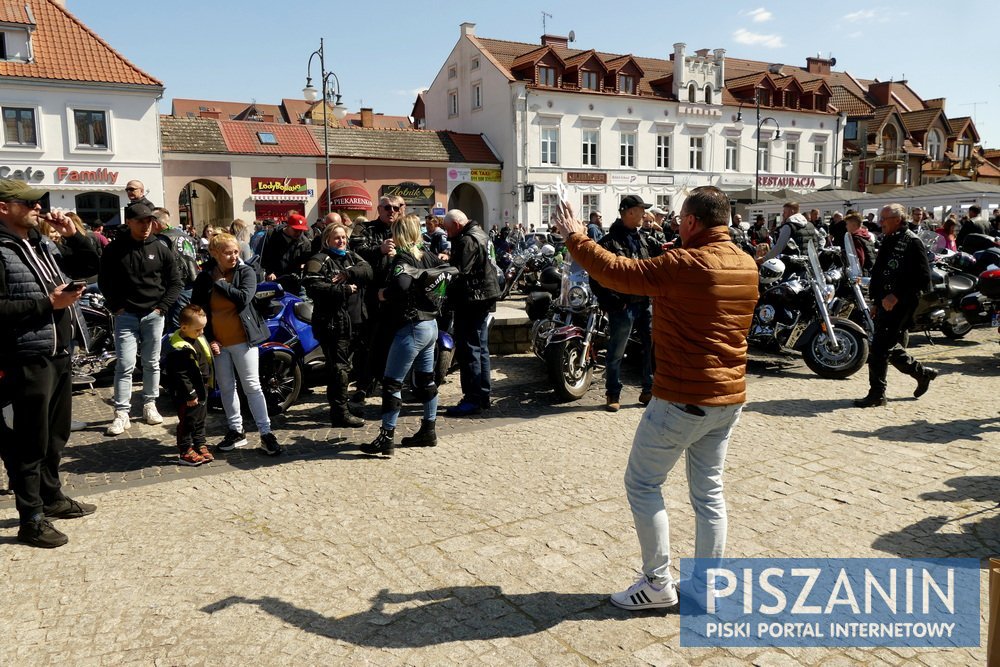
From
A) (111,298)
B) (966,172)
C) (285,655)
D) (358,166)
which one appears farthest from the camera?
(966,172)

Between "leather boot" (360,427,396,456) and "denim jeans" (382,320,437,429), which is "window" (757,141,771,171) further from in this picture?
"leather boot" (360,427,396,456)

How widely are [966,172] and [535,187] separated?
4183 cm

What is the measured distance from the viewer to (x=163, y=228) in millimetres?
7734

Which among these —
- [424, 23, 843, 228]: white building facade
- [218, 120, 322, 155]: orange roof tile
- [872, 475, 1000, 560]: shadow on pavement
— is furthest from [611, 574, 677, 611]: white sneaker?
[424, 23, 843, 228]: white building facade

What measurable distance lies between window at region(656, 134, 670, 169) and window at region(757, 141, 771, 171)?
671cm

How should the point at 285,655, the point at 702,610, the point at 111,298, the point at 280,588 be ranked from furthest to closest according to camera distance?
the point at 111,298 → the point at 280,588 → the point at 702,610 → the point at 285,655

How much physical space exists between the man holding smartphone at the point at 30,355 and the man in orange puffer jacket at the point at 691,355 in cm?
291

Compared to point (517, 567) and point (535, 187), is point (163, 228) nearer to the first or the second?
point (517, 567)

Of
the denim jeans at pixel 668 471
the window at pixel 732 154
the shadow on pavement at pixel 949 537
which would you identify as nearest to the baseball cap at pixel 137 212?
the denim jeans at pixel 668 471

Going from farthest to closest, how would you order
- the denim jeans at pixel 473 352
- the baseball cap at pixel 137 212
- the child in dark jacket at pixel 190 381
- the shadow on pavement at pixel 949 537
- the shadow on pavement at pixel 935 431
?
the denim jeans at pixel 473 352 → the baseball cap at pixel 137 212 → the shadow on pavement at pixel 935 431 → the child in dark jacket at pixel 190 381 → the shadow on pavement at pixel 949 537

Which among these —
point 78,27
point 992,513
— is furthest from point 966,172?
point 992,513

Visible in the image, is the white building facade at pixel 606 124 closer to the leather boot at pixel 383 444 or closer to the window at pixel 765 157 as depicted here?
the window at pixel 765 157

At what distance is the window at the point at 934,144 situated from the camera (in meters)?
57.0

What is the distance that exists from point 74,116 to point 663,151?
91.0 feet
